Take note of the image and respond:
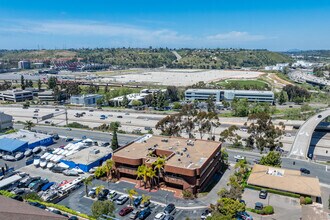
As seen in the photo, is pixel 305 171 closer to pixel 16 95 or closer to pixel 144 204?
pixel 144 204

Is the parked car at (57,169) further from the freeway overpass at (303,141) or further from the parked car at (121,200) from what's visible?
the freeway overpass at (303,141)

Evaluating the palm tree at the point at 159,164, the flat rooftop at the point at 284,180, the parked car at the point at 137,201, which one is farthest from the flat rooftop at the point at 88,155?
the flat rooftop at the point at 284,180

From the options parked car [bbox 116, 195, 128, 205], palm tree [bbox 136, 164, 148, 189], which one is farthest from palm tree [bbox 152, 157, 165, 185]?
parked car [bbox 116, 195, 128, 205]

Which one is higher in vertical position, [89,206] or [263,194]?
[263,194]

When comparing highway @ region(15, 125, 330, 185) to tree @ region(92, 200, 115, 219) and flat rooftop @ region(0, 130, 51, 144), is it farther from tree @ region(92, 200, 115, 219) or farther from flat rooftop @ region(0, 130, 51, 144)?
tree @ region(92, 200, 115, 219)

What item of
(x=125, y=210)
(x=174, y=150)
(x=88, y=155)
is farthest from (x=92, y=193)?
(x=174, y=150)

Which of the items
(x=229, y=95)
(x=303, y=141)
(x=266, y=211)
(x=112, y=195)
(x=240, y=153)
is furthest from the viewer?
(x=229, y=95)
